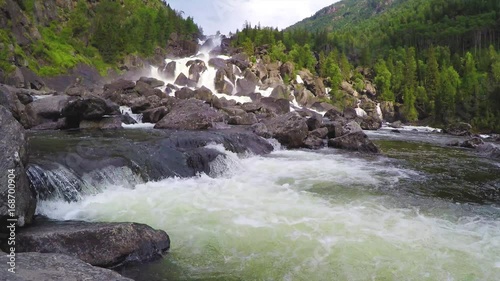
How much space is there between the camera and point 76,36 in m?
73.9

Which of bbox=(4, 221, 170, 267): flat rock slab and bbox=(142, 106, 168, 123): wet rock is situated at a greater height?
bbox=(142, 106, 168, 123): wet rock

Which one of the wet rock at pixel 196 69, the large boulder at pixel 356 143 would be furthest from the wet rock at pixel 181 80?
the large boulder at pixel 356 143

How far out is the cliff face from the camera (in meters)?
50.8

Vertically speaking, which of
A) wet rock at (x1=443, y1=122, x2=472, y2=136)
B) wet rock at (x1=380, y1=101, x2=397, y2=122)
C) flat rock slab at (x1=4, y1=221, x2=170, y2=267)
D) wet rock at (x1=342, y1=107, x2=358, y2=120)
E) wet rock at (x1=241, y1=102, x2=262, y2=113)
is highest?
flat rock slab at (x1=4, y1=221, x2=170, y2=267)

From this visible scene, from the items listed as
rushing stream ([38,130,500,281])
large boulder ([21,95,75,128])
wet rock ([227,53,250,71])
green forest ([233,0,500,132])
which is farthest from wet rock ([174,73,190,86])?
rushing stream ([38,130,500,281])

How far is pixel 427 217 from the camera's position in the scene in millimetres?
11055

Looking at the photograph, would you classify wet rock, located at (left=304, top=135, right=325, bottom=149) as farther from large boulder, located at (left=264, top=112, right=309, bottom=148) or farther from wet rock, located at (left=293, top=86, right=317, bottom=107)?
wet rock, located at (left=293, top=86, right=317, bottom=107)

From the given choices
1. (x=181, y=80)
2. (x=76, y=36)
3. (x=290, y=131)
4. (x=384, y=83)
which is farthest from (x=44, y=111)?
(x=384, y=83)

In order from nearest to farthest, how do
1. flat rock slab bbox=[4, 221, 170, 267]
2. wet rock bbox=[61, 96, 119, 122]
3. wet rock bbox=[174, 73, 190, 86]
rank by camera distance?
flat rock slab bbox=[4, 221, 170, 267], wet rock bbox=[61, 96, 119, 122], wet rock bbox=[174, 73, 190, 86]

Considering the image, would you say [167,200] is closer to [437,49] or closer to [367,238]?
[367,238]

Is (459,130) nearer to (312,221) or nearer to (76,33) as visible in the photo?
(312,221)

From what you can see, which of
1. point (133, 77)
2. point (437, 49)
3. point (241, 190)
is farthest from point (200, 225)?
point (437, 49)

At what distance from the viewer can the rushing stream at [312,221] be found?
24.8 feet

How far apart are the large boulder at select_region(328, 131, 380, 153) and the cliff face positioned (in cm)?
3971
